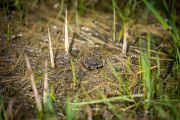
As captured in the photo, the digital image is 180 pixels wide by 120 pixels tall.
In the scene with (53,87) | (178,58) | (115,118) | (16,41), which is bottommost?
(115,118)

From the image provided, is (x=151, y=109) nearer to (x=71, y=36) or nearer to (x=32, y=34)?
(x=71, y=36)

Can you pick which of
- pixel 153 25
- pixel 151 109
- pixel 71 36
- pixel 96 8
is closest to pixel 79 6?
pixel 96 8

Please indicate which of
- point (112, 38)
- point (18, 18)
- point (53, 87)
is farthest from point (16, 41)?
point (112, 38)

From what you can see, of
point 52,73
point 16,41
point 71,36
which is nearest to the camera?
point 52,73

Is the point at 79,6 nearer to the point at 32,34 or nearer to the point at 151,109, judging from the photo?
the point at 32,34

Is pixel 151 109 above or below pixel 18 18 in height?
below

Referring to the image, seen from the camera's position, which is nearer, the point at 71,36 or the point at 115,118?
the point at 115,118

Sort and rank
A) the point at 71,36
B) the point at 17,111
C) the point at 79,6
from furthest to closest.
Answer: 1. the point at 79,6
2. the point at 71,36
3. the point at 17,111
